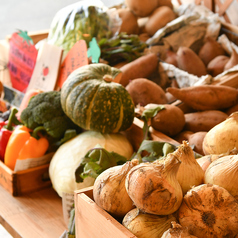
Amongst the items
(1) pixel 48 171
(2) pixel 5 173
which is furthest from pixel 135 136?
(2) pixel 5 173

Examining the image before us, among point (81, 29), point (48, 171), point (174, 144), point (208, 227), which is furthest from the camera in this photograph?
point (81, 29)

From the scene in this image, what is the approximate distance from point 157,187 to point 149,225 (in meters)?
0.07

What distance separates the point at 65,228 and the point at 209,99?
675 mm

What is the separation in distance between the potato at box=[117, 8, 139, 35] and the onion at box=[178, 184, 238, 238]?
1725mm

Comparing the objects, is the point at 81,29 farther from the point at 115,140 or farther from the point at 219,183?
the point at 219,183

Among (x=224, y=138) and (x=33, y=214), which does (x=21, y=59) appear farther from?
(x=224, y=138)

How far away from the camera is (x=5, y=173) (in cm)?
121

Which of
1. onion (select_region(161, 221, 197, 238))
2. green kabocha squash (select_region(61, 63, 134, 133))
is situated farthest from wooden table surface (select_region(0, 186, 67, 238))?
onion (select_region(161, 221, 197, 238))

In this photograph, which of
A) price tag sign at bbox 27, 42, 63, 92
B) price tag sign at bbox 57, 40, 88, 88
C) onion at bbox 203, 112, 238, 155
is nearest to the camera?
onion at bbox 203, 112, 238, 155

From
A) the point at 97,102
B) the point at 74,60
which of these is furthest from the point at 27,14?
the point at 97,102

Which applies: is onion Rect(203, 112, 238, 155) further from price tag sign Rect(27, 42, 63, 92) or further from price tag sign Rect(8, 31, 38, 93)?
price tag sign Rect(8, 31, 38, 93)

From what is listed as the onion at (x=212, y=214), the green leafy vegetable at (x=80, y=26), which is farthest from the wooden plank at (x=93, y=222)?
the green leafy vegetable at (x=80, y=26)

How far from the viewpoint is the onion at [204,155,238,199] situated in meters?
0.53

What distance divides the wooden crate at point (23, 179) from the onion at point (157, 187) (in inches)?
29.9
